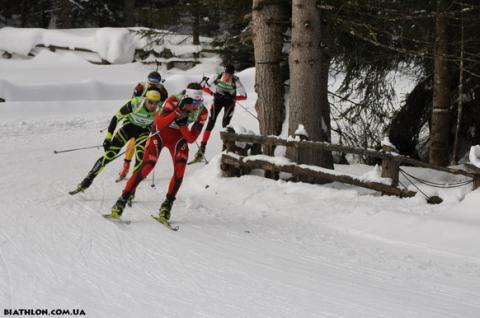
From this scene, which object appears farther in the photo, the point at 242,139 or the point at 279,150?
the point at 279,150

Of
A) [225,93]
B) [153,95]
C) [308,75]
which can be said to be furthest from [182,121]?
[225,93]

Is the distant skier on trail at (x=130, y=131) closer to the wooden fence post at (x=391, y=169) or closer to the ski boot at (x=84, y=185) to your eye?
the ski boot at (x=84, y=185)

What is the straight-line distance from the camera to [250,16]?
1023 centimetres

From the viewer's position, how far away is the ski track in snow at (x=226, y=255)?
15.9 ft

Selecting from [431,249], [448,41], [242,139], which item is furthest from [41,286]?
[448,41]

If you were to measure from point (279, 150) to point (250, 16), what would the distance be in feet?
7.90

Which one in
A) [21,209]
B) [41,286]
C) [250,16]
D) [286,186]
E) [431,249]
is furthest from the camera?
[250,16]

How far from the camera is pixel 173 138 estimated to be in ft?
24.6

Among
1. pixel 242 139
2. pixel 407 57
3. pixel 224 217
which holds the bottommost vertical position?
pixel 224 217

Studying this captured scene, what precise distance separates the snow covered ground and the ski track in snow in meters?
0.02

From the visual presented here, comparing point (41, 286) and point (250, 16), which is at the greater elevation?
point (250, 16)

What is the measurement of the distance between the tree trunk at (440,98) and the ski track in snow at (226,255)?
2.42 metres

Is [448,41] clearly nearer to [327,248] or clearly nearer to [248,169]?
[248,169]

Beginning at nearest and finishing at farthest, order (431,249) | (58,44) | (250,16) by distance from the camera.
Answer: (431,249) → (250,16) → (58,44)
